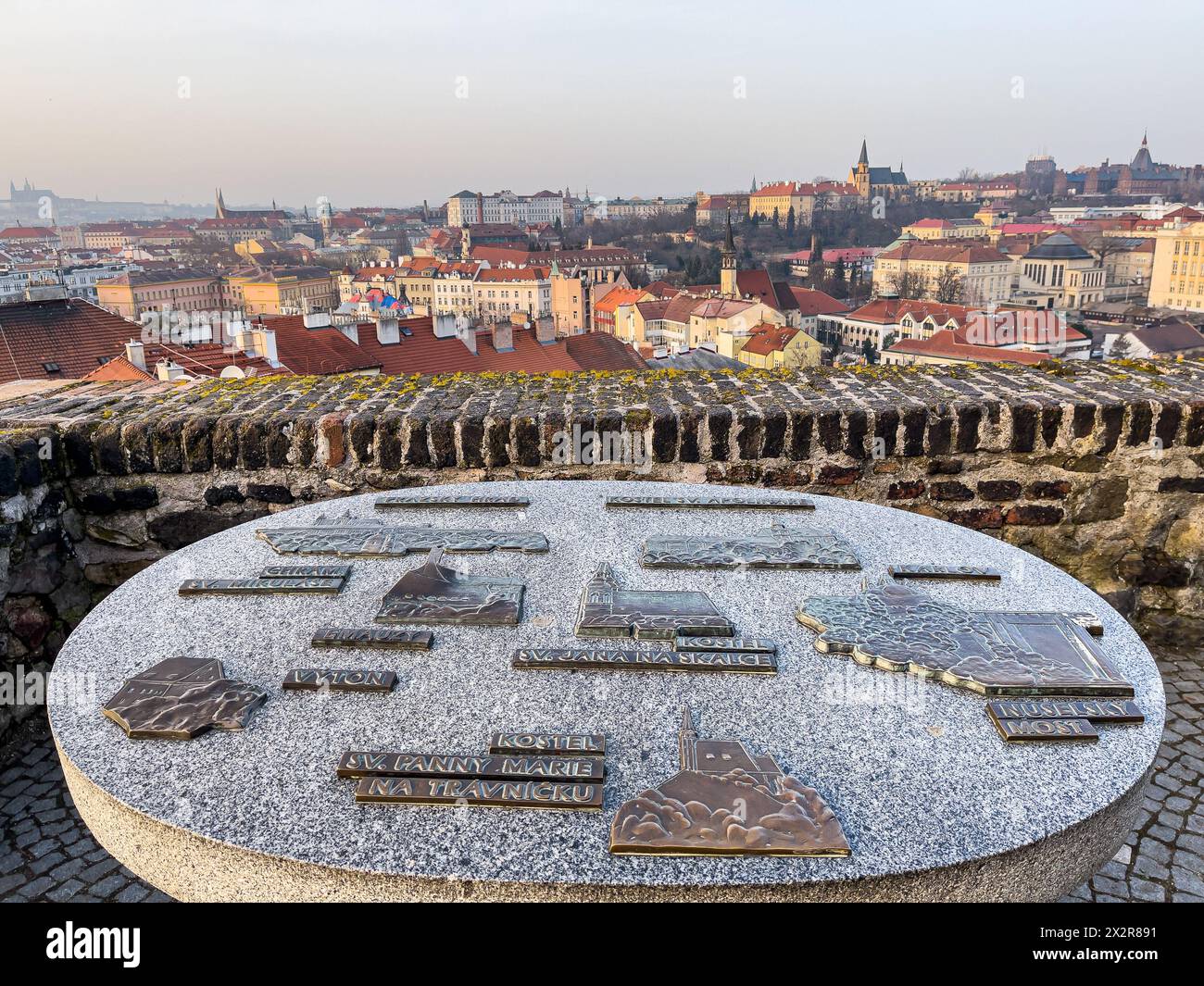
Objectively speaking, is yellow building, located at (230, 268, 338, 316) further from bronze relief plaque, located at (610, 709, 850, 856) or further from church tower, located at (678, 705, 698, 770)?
bronze relief plaque, located at (610, 709, 850, 856)

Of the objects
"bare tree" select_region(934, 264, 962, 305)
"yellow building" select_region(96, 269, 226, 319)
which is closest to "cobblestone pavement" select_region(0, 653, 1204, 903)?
"yellow building" select_region(96, 269, 226, 319)

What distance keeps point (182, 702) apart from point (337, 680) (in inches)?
9.7

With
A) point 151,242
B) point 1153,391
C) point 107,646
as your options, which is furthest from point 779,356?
point 151,242

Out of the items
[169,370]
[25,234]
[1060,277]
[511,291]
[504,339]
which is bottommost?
[511,291]

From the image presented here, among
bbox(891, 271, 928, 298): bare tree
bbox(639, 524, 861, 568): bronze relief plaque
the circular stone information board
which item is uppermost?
bbox(639, 524, 861, 568): bronze relief plaque

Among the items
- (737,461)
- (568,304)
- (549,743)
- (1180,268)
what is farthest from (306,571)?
(1180,268)

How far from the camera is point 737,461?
10.2ft

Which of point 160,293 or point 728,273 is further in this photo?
point 160,293

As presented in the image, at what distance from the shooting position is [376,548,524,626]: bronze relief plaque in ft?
5.70

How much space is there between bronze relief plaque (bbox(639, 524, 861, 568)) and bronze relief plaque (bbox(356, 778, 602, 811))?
0.86m

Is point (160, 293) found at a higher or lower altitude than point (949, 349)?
higher

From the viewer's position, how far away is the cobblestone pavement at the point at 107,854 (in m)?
2.01

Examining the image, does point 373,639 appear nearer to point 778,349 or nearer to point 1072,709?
point 1072,709
